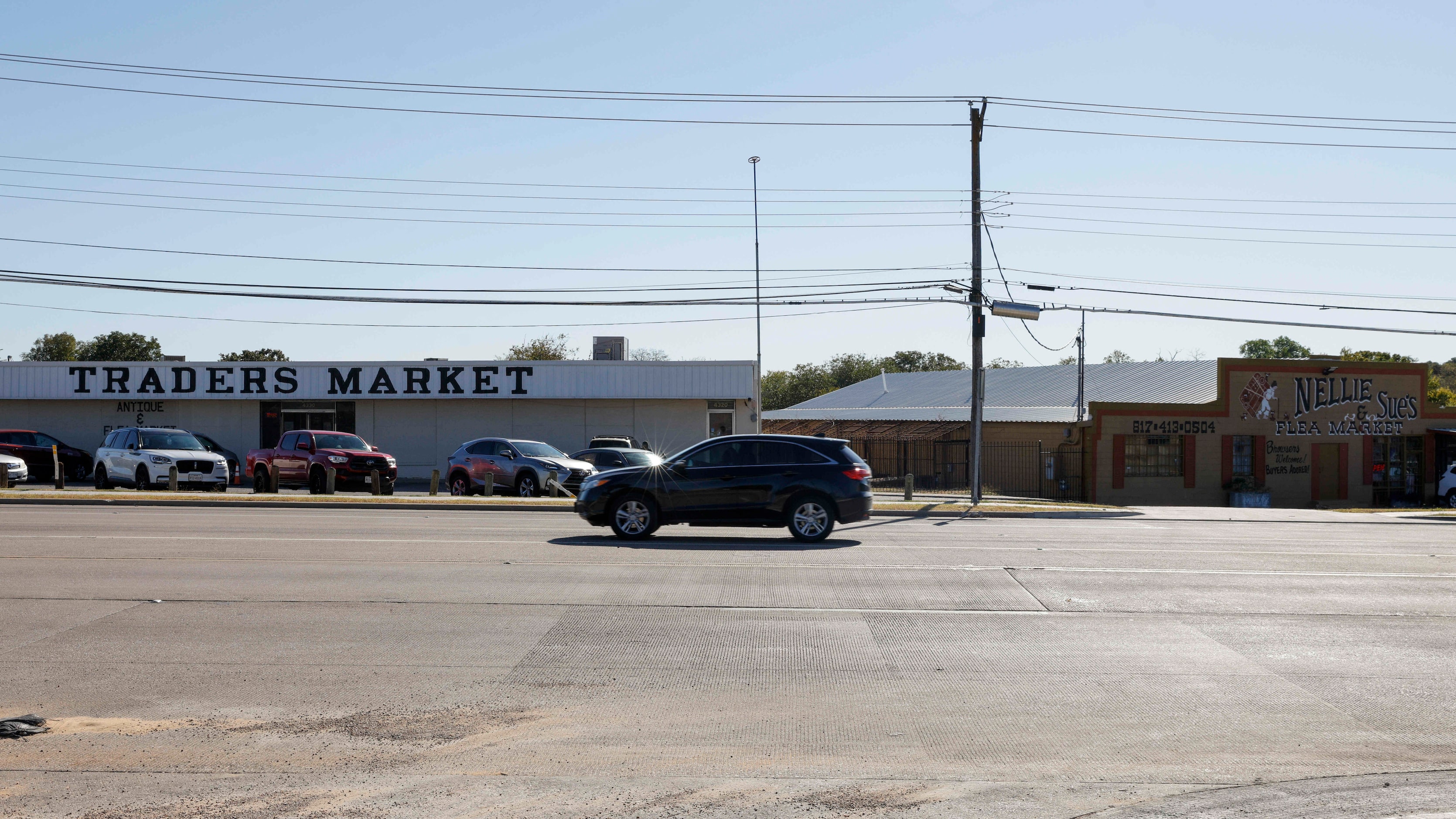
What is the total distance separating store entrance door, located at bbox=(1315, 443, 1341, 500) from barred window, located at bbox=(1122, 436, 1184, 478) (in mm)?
5700

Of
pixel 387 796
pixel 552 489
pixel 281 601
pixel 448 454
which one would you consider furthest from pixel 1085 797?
pixel 448 454

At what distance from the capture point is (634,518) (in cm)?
1675

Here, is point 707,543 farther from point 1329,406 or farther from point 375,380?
point 1329,406

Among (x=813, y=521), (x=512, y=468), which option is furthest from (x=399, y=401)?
(x=813, y=521)

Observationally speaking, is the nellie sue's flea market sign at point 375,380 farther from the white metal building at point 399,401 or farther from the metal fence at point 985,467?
the metal fence at point 985,467

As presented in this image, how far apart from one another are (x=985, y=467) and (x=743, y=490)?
3075cm

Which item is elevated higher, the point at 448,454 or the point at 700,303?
the point at 700,303

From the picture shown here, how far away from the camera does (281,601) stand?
10859 millimetres

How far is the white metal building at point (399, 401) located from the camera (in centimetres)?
3797

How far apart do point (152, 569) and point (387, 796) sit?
900 cm

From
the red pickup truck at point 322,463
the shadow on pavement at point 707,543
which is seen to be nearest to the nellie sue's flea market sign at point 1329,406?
the shadow on pavement at point 707,543

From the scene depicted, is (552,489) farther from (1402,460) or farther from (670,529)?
(1402,460)

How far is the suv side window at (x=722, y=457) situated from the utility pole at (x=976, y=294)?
13.0m

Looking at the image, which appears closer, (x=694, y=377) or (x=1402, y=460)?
(x=694, y=377)
